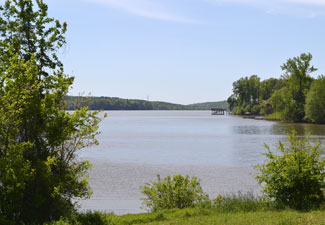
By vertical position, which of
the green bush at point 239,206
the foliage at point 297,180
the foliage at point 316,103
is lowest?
the green bush at point 239,206

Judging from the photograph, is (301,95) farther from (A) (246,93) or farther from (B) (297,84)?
(A) (246,93)

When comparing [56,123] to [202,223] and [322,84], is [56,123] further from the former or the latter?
[322,84]

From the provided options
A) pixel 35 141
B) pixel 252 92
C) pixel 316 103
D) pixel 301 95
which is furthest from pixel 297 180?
pixel 252 92

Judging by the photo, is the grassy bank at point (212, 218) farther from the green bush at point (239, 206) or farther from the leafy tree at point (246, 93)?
the leafy tree at point (246, 93)

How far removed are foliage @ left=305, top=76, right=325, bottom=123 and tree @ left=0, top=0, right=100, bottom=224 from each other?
86.4 metres

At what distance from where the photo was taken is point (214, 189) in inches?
855

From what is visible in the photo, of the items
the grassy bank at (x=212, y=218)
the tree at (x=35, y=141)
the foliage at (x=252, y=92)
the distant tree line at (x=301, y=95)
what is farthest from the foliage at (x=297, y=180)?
the foliage at (x=252, y=92)

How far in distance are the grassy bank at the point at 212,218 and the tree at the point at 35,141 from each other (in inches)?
41.5

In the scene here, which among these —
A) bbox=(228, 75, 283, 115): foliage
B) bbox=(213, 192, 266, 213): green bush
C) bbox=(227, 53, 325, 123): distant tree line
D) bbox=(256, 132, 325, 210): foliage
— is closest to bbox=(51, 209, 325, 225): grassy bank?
bbox=(213, 192, 266, 213): green bush

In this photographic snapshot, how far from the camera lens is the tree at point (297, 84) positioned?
98875mm

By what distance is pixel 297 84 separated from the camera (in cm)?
10438

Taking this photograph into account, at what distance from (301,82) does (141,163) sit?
81.4 meters

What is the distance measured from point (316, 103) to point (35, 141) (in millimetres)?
87630

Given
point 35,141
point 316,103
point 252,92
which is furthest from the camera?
point 252,92
